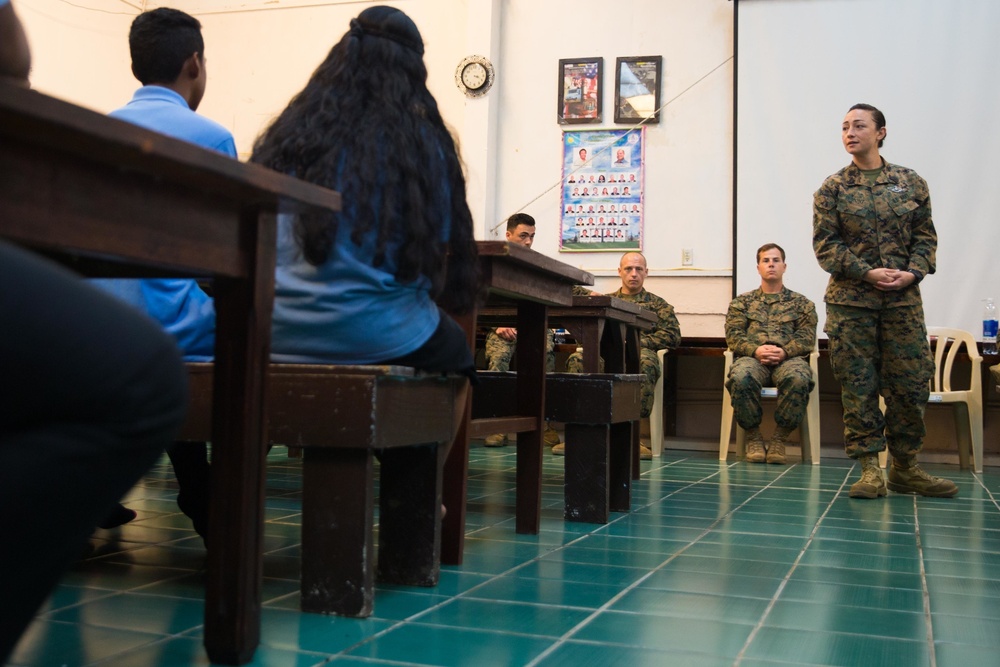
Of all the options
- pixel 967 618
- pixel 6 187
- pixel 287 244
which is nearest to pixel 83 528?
pixel 6 187

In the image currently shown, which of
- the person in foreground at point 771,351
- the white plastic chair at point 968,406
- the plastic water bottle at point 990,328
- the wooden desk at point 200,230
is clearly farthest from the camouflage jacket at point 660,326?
the wooden desk at point 200,230

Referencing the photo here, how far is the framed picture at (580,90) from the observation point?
7289mm

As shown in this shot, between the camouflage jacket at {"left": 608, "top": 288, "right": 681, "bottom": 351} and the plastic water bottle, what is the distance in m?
1.84

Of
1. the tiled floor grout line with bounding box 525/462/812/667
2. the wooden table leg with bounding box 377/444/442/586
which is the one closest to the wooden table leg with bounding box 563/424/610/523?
the tiled floor grout line with bounding box 525/462/812/667

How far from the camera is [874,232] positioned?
3969 mm

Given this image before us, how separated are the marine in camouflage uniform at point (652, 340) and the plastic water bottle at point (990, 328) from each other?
1.84 meters

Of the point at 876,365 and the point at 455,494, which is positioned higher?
the point at 876,365

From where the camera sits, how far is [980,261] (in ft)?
21.4

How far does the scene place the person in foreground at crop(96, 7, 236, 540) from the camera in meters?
2.11

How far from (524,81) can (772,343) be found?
2.84 m

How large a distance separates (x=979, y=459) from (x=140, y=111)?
16.8ft

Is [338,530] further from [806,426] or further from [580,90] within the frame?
[580,90]

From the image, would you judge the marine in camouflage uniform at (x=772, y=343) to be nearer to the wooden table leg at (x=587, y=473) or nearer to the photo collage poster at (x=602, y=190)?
the photo collage poster at (x=602, y=190)

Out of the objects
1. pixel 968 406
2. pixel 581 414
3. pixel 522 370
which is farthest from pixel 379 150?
pixel 968 406
